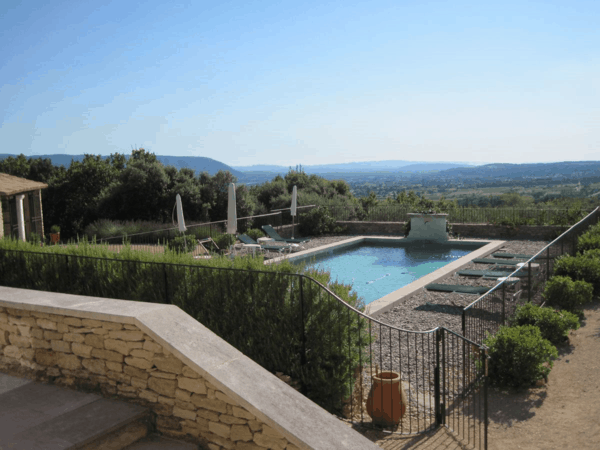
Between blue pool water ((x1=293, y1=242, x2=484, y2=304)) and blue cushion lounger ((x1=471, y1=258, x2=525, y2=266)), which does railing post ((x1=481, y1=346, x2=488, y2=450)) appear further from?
blue cushion lounger ((x1=471, y1=258, x2=525, y2=266))

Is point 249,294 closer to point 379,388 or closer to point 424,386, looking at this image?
point 379,388

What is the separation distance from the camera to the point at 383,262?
16.6 meters

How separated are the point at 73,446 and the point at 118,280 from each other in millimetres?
3112

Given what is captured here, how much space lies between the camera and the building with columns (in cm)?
1784

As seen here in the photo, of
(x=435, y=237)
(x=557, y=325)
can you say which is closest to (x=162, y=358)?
(x=557, y=325)

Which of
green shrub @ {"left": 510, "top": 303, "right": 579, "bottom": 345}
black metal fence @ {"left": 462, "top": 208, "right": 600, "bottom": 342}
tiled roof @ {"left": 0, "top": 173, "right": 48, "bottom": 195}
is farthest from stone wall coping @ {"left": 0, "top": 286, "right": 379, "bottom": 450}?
tiled roof @ {"left": 0, "top": 173, "right": 48, "bottom": 195}

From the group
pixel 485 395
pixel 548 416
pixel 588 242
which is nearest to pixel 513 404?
pixel 548 416

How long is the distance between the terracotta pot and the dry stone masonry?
1.70 metres

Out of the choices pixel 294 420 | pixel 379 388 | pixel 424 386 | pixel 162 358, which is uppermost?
pixel 162 358

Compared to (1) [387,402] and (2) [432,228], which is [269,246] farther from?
(1) [387,402]

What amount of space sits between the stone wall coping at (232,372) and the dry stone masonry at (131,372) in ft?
0.32

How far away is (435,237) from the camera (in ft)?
63.2

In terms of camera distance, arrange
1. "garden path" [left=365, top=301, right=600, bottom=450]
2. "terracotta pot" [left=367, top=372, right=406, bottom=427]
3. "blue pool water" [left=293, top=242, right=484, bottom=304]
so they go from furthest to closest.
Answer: "blue pool water" [left=293, top=242, right=484, bottom=304] < "terracotta pot" [left=367, top=372, right=406, bottom=427] < "garden path" [left=365, top=301, right=600, bottom=450]

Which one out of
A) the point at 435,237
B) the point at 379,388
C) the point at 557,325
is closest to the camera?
the point at 379,388
